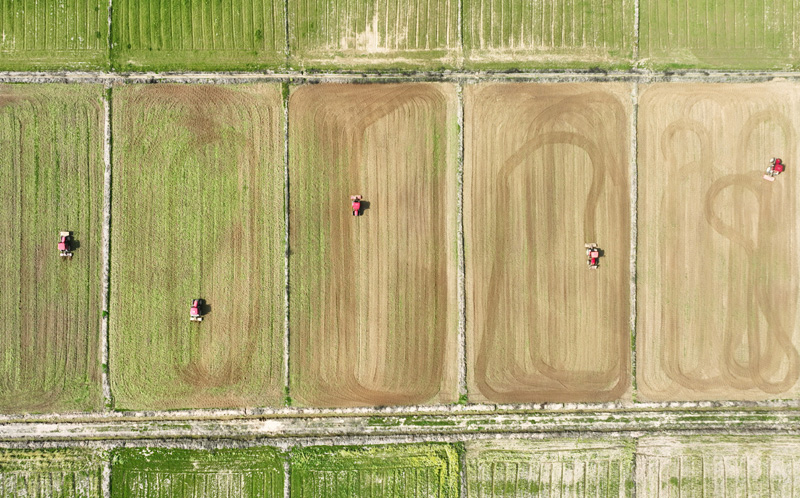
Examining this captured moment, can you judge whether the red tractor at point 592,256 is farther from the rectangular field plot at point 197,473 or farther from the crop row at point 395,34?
the rectangular field plot at point 197,473

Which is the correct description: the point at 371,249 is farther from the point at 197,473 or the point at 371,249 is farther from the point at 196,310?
the point at 197,473

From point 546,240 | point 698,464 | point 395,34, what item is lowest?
point 698,464

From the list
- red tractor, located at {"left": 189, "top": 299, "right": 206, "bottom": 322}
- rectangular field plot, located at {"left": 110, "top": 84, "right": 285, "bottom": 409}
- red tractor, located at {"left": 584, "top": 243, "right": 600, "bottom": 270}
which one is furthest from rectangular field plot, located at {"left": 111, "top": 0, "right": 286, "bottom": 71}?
red tractor, located at {"left": 584, "top": 243, "right": 600, "bottom": 270}

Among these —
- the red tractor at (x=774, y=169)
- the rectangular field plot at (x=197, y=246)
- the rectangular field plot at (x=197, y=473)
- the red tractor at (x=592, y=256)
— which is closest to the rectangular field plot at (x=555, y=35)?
the red tractor at (x=774, y=169)

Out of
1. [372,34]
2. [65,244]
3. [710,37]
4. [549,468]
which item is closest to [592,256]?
[549,468]

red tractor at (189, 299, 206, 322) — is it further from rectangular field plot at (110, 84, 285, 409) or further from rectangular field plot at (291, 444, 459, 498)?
rectangular field plot at (291, 444, 459, 498)

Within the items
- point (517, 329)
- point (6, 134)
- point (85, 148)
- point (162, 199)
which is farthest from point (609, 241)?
point (6, 134)
